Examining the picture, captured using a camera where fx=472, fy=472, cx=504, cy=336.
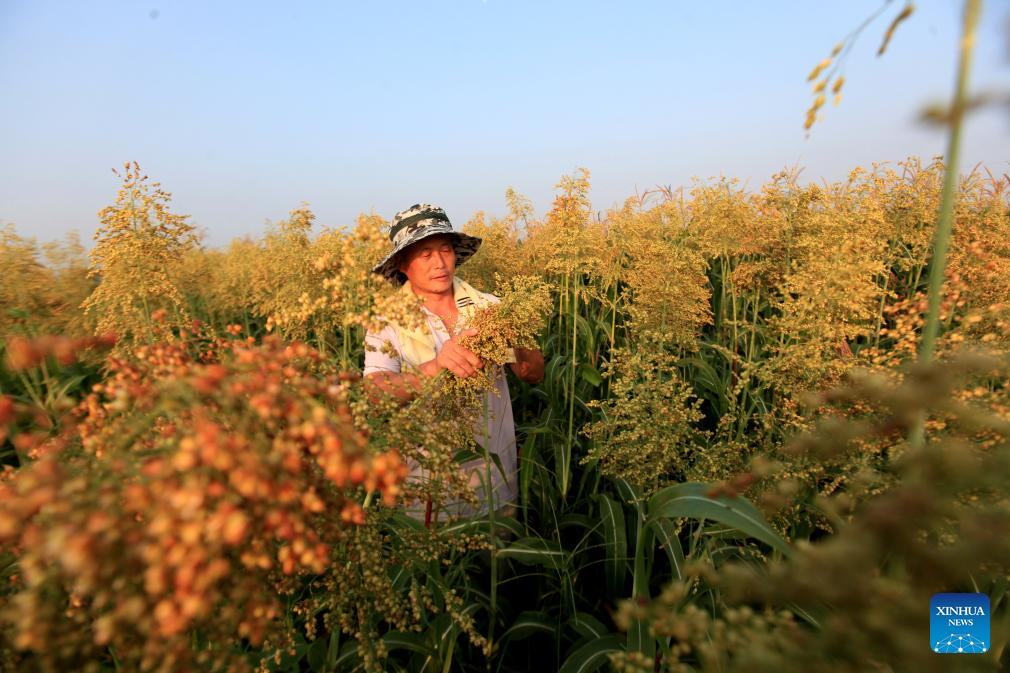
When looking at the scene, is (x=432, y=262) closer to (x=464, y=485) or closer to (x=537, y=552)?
(x=537, y=552)

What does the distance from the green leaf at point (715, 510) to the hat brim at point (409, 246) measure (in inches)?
95.8

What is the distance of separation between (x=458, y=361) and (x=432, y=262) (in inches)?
58.1

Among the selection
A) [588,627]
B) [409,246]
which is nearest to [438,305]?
[409,246]

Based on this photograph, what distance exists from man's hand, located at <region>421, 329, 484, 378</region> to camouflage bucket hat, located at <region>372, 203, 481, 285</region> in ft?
3.85

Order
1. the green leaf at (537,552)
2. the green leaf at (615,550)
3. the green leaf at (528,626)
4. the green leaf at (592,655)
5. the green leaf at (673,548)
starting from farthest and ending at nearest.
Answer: the green leaf at (615,550) < the green leaf at (537,552) < the green leaf at (528,626) < the green leaf at (673,548) < the green leaf at (592,655)

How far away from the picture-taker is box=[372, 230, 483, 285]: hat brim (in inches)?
145

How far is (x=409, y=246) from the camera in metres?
3.91

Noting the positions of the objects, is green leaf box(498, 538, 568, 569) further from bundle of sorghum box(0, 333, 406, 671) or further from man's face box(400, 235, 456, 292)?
man's face box(400, 235, 456, 292)

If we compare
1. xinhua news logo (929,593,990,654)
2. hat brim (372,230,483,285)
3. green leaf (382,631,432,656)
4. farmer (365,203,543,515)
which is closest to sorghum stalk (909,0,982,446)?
xinhua news logo (929,593,990,654)

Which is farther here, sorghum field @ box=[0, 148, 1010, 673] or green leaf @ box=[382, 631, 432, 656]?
green leaf @ box=[382, 631, 432, 656]

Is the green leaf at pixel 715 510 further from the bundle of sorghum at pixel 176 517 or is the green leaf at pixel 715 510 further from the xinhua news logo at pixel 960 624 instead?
the bundle of sorghum at pixel 176 517

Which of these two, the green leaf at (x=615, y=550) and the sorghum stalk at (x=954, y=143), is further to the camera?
the green leaf at (x=615, y=550)

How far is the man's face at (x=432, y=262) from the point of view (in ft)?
12.8

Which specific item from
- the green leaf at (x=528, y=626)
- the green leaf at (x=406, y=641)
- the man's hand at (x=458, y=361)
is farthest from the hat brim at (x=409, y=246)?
the green leaf at (x=528, y=626)
